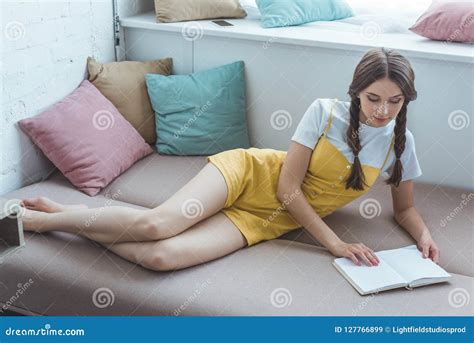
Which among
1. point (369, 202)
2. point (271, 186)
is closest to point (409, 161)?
point (369, 202)

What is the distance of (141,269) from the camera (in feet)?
6.10

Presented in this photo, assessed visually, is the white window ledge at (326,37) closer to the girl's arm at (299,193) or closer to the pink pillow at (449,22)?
the pink pillow at (449,22)

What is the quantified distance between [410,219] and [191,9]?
4.26 ft

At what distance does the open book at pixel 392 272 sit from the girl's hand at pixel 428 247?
0.02 metres

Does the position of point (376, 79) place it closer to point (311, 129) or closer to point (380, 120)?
point (380, 120)

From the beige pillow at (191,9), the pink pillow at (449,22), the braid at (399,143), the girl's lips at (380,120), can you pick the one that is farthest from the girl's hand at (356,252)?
the beige pillow at (191,9)

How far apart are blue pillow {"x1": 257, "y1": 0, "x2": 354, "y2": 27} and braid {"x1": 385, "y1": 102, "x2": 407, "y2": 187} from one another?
0.87 metres

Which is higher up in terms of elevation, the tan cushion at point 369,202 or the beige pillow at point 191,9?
the beige pillow at point 191,9

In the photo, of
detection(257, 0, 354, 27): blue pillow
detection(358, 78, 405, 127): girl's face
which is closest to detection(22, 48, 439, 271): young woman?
detection(358, 78, 405, 127): girl's face

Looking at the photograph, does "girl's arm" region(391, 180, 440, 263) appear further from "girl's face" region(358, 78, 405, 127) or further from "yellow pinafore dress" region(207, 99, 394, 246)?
"girl's face" region(358, 78, 405, 127)

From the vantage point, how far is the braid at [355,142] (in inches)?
78.1

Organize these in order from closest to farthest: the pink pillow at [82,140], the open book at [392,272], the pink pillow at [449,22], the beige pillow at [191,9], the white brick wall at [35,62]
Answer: the open book at [392,272]
the white brick wall at [35,62]
the pink pillow at [82,140]
the pink pillow at [449,22]
the beige pillow at [191,9]
